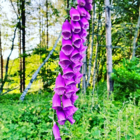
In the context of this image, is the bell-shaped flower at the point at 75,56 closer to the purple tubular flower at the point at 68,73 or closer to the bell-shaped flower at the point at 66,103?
the purple tubular flower at the point at 68,73

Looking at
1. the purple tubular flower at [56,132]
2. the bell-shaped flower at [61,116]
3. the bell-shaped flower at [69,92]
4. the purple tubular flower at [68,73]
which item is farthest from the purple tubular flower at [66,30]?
the purple tubular flower at [56,132]

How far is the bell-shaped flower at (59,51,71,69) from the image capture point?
2.95 ft

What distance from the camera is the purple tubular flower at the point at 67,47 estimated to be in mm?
886

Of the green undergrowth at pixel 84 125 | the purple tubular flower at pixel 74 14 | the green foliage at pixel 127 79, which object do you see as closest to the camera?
the purple tubular flower at pixel 74 14

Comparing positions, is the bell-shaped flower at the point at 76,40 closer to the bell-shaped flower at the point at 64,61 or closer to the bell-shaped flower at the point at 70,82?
the bell-shaped flower at the point at 64,61

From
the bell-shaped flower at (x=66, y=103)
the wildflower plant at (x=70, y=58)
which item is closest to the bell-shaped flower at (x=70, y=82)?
the wildflower plant at (x=70, y=58)

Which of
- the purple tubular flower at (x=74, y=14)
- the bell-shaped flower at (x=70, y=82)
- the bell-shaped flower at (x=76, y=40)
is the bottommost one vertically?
the bell-shaped flower at (x=70, y=82)

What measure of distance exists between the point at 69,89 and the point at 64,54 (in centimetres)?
24

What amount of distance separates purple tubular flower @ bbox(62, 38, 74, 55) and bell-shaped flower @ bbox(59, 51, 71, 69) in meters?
0.03

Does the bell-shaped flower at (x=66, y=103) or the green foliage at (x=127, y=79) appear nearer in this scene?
the bell-shaped flower at (x=66, y=103)

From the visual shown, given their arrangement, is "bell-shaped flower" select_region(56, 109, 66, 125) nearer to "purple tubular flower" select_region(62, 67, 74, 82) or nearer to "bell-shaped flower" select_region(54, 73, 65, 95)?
"bell-shaped flower" select_region(54, 73, 65, 95)

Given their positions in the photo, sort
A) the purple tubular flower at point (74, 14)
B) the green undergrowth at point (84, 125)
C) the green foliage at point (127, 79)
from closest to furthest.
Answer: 1. the purple tubular flower at point (74, 14)
2. the green undergrowth at point (84, 125)
3. the green foliage at point (127, 79)

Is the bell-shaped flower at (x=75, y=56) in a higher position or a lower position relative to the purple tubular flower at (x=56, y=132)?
higher

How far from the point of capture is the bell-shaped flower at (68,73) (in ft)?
2.94
